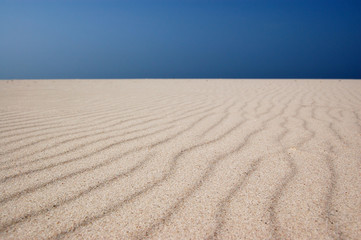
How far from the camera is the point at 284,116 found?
2.69 m

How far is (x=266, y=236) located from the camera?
2.73 feet

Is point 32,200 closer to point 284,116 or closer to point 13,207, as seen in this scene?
point 13,207

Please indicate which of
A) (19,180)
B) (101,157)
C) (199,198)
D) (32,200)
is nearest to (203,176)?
(199,198)

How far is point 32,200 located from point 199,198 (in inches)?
30.4

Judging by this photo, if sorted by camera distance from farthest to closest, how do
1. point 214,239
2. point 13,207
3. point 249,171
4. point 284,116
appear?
point 284,116 → point 249,171 → point 13,207 → point 214,239

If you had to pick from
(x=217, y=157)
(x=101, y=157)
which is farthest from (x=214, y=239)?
(x=101, y=157)

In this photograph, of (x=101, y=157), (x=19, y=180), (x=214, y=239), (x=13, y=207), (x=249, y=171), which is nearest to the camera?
(x=214, y=239)

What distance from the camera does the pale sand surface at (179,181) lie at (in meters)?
0.87

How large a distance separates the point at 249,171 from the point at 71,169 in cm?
105

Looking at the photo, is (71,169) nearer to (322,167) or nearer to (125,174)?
(125,174)

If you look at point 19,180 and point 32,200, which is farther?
point 19,180

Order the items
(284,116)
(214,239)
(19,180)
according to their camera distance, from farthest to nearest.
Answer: (284,116), (19,180), (214,239)

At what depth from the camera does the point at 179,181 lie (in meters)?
1.19

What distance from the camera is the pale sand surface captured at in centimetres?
87
